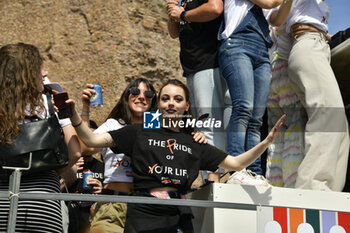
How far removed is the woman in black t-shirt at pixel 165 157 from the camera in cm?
323

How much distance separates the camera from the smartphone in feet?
10.6

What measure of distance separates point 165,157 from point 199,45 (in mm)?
1255

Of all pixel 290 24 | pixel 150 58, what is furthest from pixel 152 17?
pixel 290 24

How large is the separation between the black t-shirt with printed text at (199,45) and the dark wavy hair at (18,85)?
1.32 metres

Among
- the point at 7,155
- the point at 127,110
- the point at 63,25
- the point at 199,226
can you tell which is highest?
the point at 63,25

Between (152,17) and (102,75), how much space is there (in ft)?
6.61

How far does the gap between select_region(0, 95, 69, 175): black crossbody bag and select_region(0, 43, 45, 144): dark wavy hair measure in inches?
2.4

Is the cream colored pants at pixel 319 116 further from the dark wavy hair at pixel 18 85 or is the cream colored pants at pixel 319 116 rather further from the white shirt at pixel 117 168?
the dark wavy hair at pixel 18 85

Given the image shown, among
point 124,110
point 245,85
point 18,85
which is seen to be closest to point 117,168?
point 124,110

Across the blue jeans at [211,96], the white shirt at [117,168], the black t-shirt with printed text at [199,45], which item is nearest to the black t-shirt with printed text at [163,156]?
the white shirt at [117,168]

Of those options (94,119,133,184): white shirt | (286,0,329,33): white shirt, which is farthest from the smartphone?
(286,0,329,33): white shirt

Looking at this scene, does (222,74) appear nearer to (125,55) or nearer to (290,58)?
(290,58)

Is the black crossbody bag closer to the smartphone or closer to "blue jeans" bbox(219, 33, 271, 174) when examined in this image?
the smartphone

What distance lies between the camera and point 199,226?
377 cm
